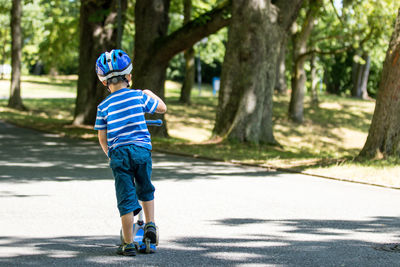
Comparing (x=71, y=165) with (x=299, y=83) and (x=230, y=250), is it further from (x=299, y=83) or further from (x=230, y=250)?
(x=299, y=83)

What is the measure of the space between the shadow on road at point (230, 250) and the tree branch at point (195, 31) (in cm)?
1262

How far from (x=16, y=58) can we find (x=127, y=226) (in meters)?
31.7

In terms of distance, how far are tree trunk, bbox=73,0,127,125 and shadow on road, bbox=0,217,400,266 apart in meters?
18.6

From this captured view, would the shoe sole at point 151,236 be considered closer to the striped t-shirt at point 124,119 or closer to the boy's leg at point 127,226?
the boy's leg at point 127,226

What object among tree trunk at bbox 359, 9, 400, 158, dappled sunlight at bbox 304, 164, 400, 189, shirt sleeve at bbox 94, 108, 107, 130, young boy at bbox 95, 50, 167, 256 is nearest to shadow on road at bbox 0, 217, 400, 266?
young boy at bbox 95, 50, 167, 256

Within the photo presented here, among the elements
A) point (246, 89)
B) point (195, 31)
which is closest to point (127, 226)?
point (246, 89)

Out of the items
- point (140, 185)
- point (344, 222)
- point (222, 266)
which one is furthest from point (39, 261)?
point (344, 222)

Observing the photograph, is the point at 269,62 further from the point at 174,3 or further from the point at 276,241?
the point at 174,3

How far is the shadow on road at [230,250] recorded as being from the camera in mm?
5305

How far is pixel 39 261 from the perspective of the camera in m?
5.33

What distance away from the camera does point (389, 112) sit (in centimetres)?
1269

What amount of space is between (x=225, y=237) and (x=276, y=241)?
0.50 meters

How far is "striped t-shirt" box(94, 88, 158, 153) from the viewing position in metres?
5.39

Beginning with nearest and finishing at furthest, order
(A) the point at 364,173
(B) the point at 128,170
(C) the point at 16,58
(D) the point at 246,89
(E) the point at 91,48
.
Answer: (B) the point at 128,170
(A) the point at 364,173
(D) the point at 246,89
(E) the point at 91,48
(C) the point at 16,58
